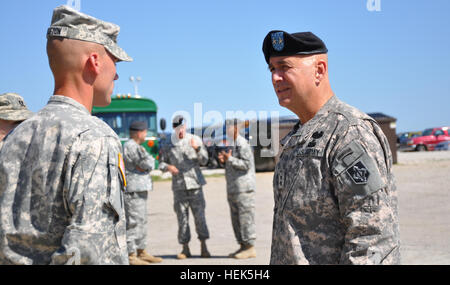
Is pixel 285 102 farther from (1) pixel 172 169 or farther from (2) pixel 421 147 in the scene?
(2) pixel 421 147

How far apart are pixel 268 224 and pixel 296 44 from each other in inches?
292

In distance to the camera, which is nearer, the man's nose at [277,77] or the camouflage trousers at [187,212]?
the man's nose at [277,77]

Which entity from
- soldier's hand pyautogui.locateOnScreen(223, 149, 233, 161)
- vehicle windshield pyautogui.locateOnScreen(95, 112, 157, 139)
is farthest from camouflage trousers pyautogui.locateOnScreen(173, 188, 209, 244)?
vehicle windshield pyautogui.locateOnScreen(95, 112, 157, 139)

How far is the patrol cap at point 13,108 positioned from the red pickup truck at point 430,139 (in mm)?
31101

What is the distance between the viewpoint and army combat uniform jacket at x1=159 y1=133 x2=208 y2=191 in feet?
24.7

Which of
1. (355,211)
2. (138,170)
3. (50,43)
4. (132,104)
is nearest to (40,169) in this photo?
(50,43)

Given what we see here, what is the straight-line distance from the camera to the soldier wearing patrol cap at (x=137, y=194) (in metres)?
7.19

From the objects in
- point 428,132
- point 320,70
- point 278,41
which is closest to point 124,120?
point 278,41

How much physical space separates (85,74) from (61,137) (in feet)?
1.14

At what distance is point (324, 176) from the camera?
214cm

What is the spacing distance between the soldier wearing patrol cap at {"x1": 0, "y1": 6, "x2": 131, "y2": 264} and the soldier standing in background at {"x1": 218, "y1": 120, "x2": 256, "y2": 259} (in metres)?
5.41

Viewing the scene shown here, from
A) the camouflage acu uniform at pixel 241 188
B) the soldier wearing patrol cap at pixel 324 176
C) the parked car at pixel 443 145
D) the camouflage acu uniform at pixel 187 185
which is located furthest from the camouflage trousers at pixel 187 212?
the parked car at pixel 443 145

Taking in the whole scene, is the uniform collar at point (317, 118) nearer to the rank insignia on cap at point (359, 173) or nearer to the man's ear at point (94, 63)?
the rank insignia on cap at point (359, 173)
